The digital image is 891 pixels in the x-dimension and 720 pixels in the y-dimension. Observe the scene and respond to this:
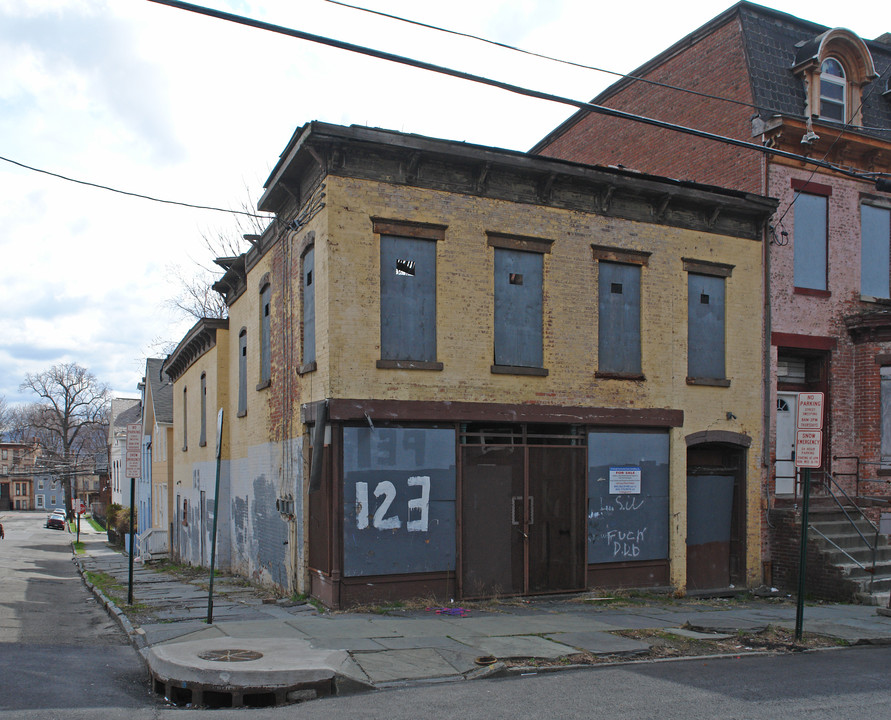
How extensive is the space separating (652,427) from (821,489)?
4878 mm

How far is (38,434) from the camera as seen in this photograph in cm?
10350

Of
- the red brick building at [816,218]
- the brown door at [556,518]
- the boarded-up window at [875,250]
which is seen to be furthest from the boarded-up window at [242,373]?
the boarded-up window at [875,250]

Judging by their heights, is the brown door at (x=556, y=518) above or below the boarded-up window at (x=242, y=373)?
below

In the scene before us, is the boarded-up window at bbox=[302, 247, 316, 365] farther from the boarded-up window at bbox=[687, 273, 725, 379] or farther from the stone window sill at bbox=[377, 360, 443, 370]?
the boarded-up window at bbox=[687, 273, 725, 379]

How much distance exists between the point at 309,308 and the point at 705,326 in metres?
7.68

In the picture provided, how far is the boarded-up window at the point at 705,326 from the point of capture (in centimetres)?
1583

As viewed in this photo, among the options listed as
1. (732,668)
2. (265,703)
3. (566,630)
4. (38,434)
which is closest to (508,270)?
(566,630)

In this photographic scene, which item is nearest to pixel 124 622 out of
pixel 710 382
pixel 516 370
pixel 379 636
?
pixel 379 636

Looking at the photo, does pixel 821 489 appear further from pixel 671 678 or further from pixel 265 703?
pixel 265 703

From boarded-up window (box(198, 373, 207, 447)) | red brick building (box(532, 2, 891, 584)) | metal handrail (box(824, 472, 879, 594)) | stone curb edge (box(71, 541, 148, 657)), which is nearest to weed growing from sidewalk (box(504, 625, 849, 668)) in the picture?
metal handrail (box(824, 472, 879, 594))

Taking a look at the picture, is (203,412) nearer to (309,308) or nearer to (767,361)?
(309,308)

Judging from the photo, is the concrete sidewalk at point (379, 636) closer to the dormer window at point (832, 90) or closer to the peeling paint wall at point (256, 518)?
the peeling paint wall at point (256, 518)

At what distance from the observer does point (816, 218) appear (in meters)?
17.3

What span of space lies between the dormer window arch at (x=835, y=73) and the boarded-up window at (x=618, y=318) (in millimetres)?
6261
